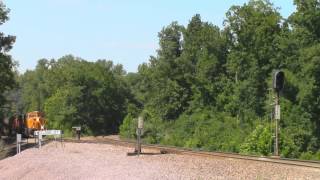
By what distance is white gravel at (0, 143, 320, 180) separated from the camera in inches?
797

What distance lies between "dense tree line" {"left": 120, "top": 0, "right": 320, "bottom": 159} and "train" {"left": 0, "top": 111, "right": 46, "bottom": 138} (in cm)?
1147

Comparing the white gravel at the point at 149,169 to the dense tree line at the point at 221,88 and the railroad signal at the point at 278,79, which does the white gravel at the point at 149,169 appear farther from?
the dense tree line at the point at 221,88

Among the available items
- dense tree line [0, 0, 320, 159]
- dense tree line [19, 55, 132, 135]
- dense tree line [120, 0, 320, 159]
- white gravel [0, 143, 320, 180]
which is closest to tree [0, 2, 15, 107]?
dense tree line [0, 0, 320, 159]

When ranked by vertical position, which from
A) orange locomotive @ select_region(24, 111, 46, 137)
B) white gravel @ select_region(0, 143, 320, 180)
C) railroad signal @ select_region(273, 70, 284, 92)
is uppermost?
railroad signal @ select_region(273, 70, 284, 92)

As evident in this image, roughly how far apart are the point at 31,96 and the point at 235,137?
120926 millimetres

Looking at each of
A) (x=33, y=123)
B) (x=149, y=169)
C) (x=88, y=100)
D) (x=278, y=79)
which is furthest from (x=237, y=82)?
(x=149, y=169)

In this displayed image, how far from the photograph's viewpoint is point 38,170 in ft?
92.6

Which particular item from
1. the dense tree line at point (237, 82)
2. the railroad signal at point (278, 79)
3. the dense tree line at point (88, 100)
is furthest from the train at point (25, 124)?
the railroad signal at point (278, 79)

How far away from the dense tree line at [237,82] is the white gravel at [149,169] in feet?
52.9

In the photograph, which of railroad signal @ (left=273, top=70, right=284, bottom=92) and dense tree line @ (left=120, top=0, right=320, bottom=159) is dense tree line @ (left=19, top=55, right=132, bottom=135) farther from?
railroad signal @ (left=273, top=70, right=284, bottom=92)

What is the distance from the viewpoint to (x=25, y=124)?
77.0m

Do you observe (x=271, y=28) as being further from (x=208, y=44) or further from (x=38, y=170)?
(x=38, y=170)

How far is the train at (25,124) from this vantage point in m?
75.0

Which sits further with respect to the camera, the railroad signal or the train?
the train
